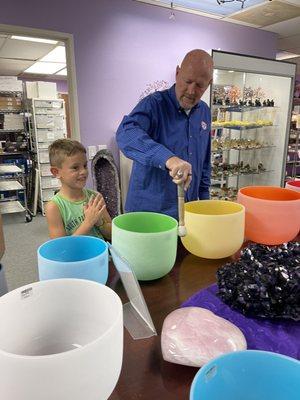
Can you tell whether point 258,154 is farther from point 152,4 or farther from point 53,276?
point 53,276

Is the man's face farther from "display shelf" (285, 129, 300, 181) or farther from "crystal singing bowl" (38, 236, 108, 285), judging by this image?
"display shelf" (285, 129, 300, 181)

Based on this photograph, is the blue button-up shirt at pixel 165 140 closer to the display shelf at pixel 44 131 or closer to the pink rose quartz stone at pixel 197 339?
the pink rose quartz stone at pixel 197 339

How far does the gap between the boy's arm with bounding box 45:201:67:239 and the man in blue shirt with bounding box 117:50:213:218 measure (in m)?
0.38

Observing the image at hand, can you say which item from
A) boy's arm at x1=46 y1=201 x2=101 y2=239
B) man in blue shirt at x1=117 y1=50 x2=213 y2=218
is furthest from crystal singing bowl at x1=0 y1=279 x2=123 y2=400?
man in blue shirt at x1=117 y1=50 x2=213 y2=218

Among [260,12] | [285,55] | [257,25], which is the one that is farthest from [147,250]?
[285,55]

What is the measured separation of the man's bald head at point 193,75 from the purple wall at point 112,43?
1811 mm

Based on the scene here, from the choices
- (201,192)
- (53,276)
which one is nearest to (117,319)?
(53,276)

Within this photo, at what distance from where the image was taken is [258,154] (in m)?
4.44

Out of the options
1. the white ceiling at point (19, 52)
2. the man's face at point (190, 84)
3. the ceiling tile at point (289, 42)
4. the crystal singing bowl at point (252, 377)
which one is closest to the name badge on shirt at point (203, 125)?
the man's face at point (190, 84)

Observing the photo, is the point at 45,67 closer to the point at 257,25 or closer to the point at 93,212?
the point at 257,25

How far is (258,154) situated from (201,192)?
10.1 ft

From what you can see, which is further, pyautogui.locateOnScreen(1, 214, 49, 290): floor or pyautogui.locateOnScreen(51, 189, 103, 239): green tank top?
pyautogui.locateOnScreen(1, 214, 49, 290): floor

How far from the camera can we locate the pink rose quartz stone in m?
0.52

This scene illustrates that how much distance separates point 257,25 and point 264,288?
4.13 metres
